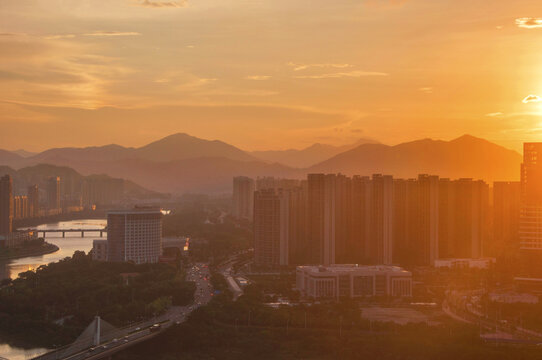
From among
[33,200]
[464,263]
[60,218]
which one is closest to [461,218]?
[464,263]

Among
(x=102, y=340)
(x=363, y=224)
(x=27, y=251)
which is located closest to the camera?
(x=102, y=340)

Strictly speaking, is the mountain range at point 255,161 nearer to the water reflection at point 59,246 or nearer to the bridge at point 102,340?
the water reflection at point 59,246

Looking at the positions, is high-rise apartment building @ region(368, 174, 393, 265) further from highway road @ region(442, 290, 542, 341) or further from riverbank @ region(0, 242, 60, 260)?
riverbank @ region(0, 242, 60, 260)

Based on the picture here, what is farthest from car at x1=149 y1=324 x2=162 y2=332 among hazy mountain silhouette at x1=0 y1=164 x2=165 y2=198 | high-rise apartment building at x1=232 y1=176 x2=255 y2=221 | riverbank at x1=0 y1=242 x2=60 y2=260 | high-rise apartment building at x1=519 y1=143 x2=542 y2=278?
hazy mountain silhouette at x1=0 y1=164 x2=165 y2=198

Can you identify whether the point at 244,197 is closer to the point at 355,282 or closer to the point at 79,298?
the point at 355,282

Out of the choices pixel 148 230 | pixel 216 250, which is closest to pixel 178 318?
pixel 148 230

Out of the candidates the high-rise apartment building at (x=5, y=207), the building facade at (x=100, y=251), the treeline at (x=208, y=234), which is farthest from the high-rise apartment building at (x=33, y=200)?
the building facade at (x=100, y=251)

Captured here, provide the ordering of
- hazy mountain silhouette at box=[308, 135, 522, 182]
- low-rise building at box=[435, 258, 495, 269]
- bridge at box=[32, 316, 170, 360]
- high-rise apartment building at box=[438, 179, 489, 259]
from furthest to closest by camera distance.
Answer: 1. hazy mountain silhouette at box=[308, 135, 522, 182]
2. high-rise apartment building at box=[438, 179, 489, 259]
3. low-rise building at box=[435, 258, 495, 269]
4. bridge at box=[32, 316, 170, 360]
